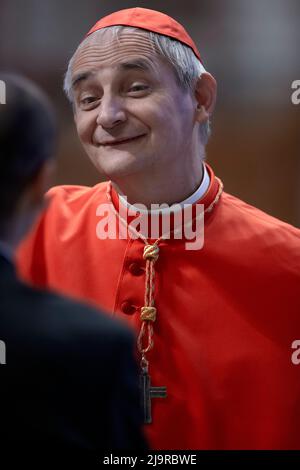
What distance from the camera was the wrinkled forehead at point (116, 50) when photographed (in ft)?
6.41

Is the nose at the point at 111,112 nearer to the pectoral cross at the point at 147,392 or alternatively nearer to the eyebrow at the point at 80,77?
the eyebrow at the point at 80,77

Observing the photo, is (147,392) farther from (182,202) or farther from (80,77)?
(80,77)

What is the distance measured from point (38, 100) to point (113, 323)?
0.35 m

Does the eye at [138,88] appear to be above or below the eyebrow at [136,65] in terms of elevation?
below

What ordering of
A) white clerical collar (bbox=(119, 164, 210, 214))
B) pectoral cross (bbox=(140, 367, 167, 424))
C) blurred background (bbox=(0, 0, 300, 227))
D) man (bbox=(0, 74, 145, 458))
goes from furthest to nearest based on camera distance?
blurred background (bbox=(0, 0, 300, 227)) → white clerical collar (bbox=(119, 164, 210, 214)) → pectoral cross (bbox=(140, 367, 167, 424)) → man (bbox=(0, 74, 145, 458))

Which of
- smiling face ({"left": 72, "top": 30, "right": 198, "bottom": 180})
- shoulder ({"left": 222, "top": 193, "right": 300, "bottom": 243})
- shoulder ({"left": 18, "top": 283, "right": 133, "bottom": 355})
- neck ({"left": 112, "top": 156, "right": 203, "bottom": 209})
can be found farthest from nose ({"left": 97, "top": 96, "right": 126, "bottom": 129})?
shoulder ({"left": 18, "top": 283, "right": 133, "bottom": 355})

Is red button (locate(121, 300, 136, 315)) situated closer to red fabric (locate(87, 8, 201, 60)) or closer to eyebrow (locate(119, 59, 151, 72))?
eyebrow (locate(119, 59, 151, 72))

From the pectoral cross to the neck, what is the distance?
42 cm

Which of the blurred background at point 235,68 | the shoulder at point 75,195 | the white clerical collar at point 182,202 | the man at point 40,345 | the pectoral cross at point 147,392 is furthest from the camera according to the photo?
the blurred background at point 235,68

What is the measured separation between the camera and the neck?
2.00 m

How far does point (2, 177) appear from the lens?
3.95 ft


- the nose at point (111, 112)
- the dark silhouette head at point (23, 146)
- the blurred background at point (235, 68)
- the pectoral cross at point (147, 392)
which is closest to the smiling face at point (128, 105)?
the nose at point (111, 112)

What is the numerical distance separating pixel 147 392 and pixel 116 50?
0.81 meters

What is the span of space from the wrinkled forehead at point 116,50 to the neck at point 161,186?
0.27 meters
